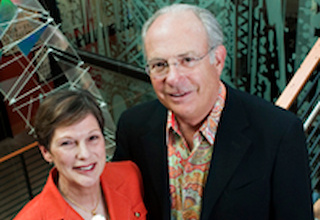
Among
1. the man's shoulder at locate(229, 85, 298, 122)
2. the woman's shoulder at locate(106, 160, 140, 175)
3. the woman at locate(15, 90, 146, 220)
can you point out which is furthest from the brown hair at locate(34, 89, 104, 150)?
the man's shoulder at locate(229, 85, 298, 122)

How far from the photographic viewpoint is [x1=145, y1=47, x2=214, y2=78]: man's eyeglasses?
1.45 m

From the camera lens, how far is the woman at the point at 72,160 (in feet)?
4.73

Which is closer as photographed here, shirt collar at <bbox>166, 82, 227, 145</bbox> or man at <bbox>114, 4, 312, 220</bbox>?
man at <bbox>114, 4, 312, 220</bbox>

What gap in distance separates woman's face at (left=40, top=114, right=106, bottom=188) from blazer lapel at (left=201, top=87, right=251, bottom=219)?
16.8 inches

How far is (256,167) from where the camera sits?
1497mm

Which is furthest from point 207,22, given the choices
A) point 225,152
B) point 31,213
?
point 31,213

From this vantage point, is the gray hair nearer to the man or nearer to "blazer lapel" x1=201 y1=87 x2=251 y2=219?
the man

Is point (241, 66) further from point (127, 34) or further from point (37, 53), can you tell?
point (37, 53)

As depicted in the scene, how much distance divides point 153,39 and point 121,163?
23.7 inches

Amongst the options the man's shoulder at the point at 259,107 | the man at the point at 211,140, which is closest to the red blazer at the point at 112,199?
the man at the point at 211,140

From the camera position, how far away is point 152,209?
5.78 feet

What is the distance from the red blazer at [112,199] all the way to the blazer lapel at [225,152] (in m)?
0.32

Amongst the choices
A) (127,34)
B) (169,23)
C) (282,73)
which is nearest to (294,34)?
(282,73)

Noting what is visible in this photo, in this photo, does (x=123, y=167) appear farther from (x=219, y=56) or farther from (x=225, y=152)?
(x=219, y=56)
